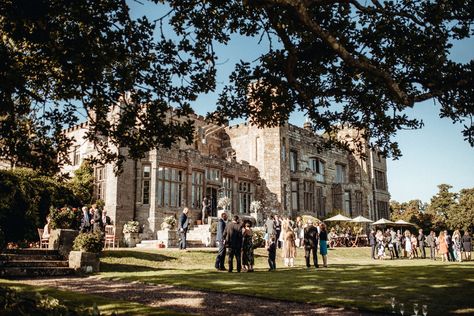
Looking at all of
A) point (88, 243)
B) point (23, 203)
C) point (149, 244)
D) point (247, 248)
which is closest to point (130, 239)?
point (149, 244)

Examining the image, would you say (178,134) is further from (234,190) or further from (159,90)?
(234,190)

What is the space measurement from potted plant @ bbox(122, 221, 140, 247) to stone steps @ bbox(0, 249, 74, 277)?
27.3ft

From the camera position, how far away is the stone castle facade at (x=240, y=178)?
2248 cm

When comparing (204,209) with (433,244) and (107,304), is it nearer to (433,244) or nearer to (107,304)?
(433,244)

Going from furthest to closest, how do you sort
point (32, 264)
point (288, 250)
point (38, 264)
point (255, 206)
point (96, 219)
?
1. point (255, 206)
2. point (96, 219)
3. point (288, 250)
4. point (38, 264)
5. point (32, 264)

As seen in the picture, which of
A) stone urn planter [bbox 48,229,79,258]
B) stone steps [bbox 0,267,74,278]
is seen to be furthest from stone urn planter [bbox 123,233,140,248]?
stone steps [bbox 0,267,74,278]

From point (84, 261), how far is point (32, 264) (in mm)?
1436

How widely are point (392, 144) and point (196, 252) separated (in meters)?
10.4

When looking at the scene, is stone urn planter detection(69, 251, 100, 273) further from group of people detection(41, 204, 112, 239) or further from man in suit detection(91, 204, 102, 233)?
man in suit detection(91, 204, 102, 233)

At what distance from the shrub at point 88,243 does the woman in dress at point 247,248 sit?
475 centimetres

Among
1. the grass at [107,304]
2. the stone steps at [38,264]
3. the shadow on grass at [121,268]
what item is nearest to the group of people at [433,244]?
the shadow on grass at [121,268]

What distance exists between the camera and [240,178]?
1146 inches

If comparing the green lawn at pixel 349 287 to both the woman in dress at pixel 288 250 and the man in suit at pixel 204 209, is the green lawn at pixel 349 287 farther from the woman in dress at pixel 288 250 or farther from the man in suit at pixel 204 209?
the man in suit at pixel 204 209

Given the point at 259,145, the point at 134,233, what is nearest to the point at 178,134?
the point at 134,233
